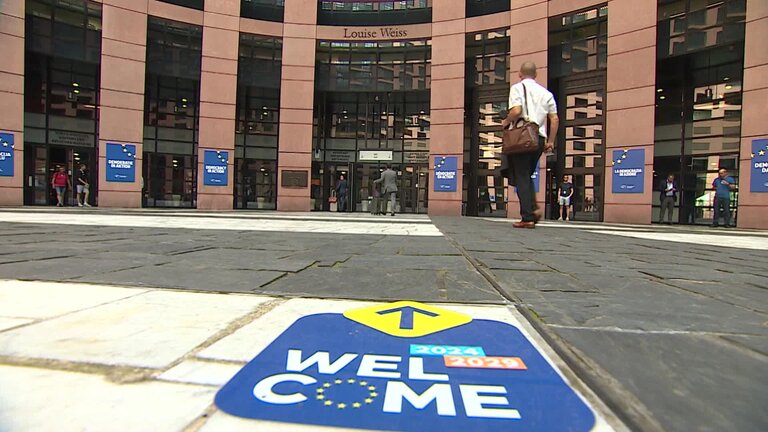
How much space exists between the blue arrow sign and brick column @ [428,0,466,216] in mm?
17628

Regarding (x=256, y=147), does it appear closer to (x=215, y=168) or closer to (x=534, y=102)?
(x=215, y=168)

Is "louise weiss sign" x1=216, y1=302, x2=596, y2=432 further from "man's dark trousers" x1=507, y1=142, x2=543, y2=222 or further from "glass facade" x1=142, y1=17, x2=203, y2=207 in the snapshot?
"glass facade" x1=142, y1=17, x2=203, y2=207

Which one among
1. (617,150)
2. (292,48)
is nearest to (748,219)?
(617,150)

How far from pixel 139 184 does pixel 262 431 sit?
67.1 feet

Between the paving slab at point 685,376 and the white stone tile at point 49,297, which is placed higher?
the paving slab at point 685,376

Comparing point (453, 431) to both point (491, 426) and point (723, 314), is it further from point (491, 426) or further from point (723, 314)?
point (723, 314)

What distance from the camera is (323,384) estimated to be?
3.98 ft

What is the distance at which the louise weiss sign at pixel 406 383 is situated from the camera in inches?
41.2

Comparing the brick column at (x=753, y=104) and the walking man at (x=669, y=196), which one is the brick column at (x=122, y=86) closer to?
the walking man at (x=669, y=196)

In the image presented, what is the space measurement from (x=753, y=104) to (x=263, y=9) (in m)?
19.5

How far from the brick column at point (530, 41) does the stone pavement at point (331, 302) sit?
1406 cm

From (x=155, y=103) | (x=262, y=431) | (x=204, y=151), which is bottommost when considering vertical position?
(x=262, y=431)

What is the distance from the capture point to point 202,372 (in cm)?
130

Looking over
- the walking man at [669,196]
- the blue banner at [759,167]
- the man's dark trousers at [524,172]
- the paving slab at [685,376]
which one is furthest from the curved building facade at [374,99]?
the paving slab at [685,376]
